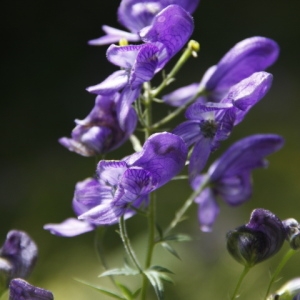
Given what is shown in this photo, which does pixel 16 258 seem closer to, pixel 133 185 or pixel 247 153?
pixel 133 185

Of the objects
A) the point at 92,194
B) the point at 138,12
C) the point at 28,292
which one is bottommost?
the point at 28,292

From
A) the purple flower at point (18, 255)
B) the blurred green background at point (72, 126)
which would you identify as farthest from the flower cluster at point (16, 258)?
the blurred green background at point (72, 126)

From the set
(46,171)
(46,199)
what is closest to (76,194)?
(46,199)

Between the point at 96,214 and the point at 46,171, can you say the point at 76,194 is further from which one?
the point at 46,171

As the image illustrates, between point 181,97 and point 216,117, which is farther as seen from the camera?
point 181,97

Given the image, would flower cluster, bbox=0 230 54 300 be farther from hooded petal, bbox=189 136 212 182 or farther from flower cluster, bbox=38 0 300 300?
hooded petal, bbox=189 136 212 182

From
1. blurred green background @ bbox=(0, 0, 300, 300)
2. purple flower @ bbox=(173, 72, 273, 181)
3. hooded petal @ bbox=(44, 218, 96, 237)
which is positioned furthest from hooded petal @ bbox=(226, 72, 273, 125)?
blurred green background @ bbox=(0, 0, 300, 300)

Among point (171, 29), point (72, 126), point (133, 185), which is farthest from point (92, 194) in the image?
point (72, 126)
